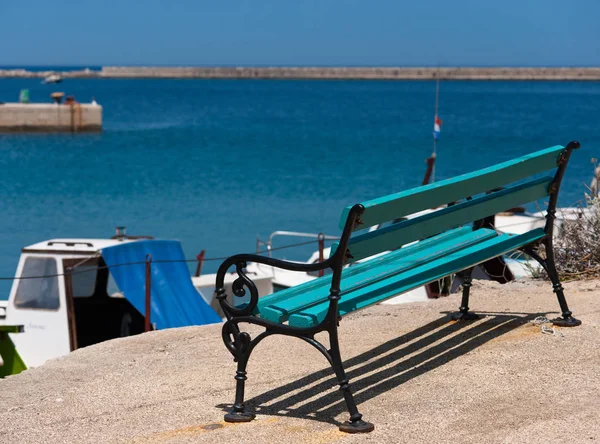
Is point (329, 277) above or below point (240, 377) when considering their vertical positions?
above

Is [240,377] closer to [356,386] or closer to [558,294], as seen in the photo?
[356,386]

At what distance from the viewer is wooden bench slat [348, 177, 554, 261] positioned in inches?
169

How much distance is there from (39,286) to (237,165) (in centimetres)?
3152

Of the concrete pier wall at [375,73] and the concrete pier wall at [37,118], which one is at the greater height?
the concrete pier wall at [375,73]

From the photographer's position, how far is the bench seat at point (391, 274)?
423 cm

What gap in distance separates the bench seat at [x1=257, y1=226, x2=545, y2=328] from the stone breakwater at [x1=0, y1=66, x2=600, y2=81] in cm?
15821

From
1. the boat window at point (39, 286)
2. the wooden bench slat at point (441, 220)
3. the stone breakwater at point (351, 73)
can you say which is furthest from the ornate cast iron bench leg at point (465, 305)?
the stone breakwater at point (351, 73)

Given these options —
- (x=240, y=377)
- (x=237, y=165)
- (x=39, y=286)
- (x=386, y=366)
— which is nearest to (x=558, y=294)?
(x=386, y=366)

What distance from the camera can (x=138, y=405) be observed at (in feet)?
15.7

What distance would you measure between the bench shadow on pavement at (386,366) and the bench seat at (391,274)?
547mm

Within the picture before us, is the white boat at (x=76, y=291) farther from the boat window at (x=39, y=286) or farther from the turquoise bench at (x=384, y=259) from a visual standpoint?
the turquoise bench at (x=384, y=259)

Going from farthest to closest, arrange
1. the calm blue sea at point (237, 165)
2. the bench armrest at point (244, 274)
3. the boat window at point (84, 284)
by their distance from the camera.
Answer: the calm blue sea at point (237, 165) < the boat window at point (84, 284) < the bench armrest at point (244, 274)

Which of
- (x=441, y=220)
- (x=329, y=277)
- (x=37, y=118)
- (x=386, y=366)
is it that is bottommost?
(x=37, y=118)

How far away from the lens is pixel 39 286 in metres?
9.76
